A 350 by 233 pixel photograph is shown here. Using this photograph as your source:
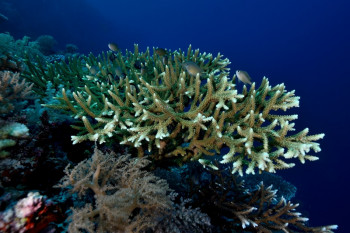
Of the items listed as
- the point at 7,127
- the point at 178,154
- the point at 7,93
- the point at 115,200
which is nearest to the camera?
the point at 115,200

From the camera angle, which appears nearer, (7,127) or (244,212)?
(7,127)

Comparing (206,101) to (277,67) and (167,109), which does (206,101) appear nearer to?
(167,109)

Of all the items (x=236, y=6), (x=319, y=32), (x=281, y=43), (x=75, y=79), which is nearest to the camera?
(x=75, y=79)

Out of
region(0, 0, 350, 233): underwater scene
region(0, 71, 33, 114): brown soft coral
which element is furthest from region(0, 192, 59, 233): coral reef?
region(0, 71, 33, 114): brown soft coral

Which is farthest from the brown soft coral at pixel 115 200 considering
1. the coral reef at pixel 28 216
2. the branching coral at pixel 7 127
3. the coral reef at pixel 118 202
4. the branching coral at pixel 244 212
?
the branching coral at pixel 244 212

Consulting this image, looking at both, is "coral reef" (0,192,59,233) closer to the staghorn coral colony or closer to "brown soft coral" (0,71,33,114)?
the staghorn coral colony

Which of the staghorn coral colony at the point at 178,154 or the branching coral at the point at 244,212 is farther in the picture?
the branching coral at the point at 244,212

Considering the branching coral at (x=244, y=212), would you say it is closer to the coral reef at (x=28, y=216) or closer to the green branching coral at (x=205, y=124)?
the green branching coral at (x=205, y=124)

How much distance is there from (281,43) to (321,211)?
217 feet

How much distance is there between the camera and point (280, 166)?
2441 mm

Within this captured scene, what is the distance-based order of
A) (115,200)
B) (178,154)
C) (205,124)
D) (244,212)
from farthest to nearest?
(178,154) < (205,124) < (244,212) < (115,200)

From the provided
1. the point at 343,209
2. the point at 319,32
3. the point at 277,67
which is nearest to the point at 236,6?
the point at 319,32

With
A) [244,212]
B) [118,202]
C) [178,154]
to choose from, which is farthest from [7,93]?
[244,212]

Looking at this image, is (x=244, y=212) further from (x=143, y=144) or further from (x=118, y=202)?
(x=118, y=202)
